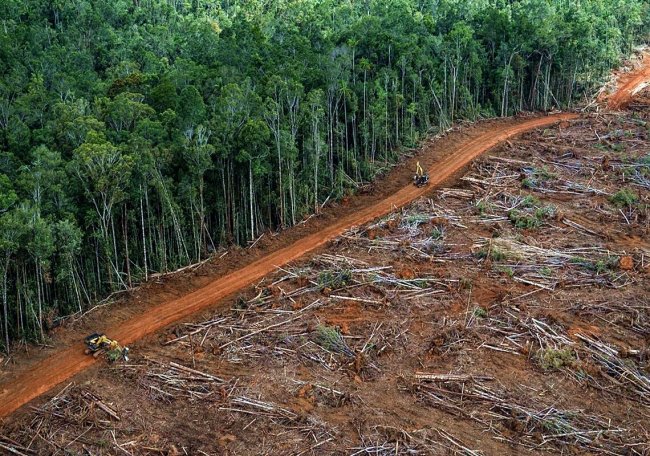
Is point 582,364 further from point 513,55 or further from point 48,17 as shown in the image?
point 48,17

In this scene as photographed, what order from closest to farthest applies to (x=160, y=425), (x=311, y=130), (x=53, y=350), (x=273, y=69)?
1. (x=160, y=425)
2. (x=53, y=350)
3. (x=311, y=130)
4. (x=273, y=69)

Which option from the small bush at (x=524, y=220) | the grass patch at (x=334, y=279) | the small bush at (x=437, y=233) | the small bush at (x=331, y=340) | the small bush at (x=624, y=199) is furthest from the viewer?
the small bush at (x=624, y=199)

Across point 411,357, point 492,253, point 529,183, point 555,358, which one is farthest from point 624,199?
point 411,357

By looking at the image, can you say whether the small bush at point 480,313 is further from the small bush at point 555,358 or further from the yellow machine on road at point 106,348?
the yellow machine on road at point 106,348

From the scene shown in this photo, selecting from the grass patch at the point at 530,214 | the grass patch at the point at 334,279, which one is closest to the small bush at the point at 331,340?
the grass patch at the point at 334,279

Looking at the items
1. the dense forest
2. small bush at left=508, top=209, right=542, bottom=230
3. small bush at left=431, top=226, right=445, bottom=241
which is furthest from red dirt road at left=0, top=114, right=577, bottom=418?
small bush at left=508, top=209, right=542, bottom=230

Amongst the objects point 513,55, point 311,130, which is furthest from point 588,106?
point 311,130
